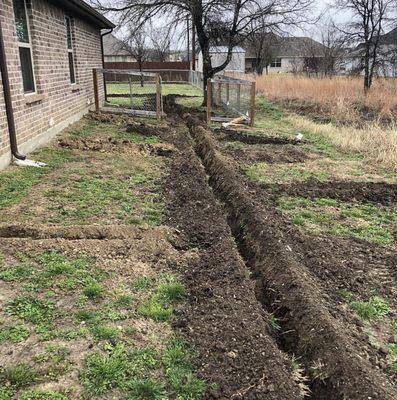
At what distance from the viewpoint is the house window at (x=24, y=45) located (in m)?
7.66

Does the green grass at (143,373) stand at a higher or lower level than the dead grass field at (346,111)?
lower

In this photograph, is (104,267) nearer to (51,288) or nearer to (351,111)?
(51,288)

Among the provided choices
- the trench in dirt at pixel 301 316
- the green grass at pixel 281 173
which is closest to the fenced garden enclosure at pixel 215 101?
the green grass at pixel 281 173

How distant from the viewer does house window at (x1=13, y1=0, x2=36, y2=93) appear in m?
7.66

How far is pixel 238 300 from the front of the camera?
3.48 metres

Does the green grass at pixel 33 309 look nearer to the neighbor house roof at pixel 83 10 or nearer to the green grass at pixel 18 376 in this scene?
the green grass at pixel 18 376

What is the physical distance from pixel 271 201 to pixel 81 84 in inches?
342

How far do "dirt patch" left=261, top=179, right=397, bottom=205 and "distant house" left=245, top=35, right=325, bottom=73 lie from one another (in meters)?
33.3

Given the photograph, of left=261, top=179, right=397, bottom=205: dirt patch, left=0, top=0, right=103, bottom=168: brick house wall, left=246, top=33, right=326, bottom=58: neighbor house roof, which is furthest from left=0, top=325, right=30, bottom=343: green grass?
left=246, top=33, right=326, bottom=58: neighbor house roof

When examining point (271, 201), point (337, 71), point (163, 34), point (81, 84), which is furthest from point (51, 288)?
point (337, 71)

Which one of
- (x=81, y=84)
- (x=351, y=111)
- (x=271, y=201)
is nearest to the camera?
(x=271, y=201)

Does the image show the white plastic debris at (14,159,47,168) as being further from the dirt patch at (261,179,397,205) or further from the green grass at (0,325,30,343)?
the green grass at (0,325,30,343)

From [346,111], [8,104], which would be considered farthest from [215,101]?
[8,104]

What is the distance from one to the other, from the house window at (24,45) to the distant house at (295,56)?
109 feet
